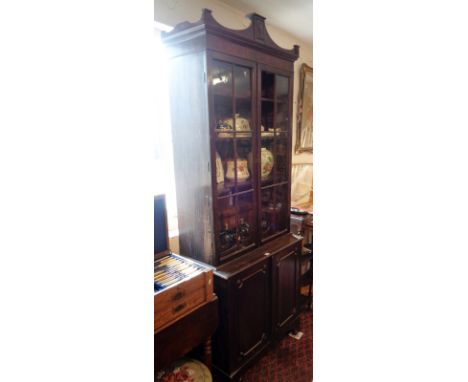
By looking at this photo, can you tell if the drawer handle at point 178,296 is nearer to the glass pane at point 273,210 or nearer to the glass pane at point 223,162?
the glass pane at point 223,162

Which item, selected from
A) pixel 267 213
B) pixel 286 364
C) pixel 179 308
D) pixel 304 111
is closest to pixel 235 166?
pixel 267 213

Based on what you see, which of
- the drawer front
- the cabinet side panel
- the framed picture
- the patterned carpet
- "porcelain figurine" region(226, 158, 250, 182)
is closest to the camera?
the drawer front

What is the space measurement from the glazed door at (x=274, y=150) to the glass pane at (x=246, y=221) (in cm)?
7

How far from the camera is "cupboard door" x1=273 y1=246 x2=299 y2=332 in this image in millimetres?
1887

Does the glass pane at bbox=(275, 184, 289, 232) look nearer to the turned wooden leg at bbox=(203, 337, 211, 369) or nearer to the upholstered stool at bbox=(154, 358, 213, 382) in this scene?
the turned wooden leg at bbox=(203, 337, 211, 369)

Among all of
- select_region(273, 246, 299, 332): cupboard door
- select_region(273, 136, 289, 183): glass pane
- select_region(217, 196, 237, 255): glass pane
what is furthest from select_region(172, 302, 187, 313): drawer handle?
select_region(273, 136, 289, 183): glass pane

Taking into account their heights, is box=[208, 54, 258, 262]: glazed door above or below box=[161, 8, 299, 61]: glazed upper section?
below

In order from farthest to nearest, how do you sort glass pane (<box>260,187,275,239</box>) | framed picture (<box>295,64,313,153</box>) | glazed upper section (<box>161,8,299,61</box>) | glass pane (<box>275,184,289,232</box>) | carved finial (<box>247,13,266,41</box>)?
framed picture (<box>295,64,313,153</box>) < glass pane (<box>275,184,289,232</box>) < glass pane (<box>260,187,275,239</box>) < carved finial (<box>247,13,266,41</box>) < glazed upper section (<box>161,8,299,61</box>)

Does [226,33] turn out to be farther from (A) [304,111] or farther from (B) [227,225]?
(A) [304,111]

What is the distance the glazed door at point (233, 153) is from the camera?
154 cm

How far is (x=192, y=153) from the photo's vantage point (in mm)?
1575
